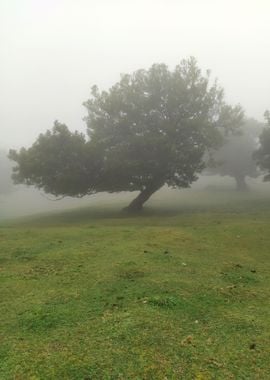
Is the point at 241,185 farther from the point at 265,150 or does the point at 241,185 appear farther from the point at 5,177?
the point at 5,177

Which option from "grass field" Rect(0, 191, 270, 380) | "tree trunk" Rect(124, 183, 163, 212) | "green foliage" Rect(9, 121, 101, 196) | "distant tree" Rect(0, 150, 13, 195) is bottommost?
"grass field" Rect(0, 191, 270, 380)

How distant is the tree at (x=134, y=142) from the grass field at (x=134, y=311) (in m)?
15.3

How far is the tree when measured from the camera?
33.8 metres

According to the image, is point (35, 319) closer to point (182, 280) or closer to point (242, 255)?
point (182, 280)

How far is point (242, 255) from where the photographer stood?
18094mm

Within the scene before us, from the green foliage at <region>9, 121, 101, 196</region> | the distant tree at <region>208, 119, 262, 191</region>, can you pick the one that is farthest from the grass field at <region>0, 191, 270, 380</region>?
the distant tree at <region>208, 119, 262, 191</region>

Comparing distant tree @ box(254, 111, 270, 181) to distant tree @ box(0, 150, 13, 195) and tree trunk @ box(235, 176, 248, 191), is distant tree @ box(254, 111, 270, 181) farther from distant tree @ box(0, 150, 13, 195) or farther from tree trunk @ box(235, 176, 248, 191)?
distant tree @ box(0, 150, 13, 195)

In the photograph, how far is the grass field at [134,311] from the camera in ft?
26.4

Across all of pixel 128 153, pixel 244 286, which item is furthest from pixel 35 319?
pixel 128 153

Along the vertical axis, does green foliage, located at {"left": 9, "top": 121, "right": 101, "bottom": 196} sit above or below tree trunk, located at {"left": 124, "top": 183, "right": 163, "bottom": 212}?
above

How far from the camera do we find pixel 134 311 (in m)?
10.5

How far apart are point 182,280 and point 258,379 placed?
5728 millimetres

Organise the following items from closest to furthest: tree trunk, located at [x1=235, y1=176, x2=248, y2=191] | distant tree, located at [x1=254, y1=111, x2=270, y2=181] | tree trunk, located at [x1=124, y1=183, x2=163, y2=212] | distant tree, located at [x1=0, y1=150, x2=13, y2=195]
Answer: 1. tree trunk, located at [x1=124, y1=183, x2=163, y2=212]
2. distant tree, located at [x1=254, y1=111, x2=270, y2=181]
3. tree trunk, located at [x1=235, y1=176, x2=248, y2=191]
4. distant tree, located at [x1=0, y1=150, x2=13, y2=195]

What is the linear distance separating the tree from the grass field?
50.1ft
